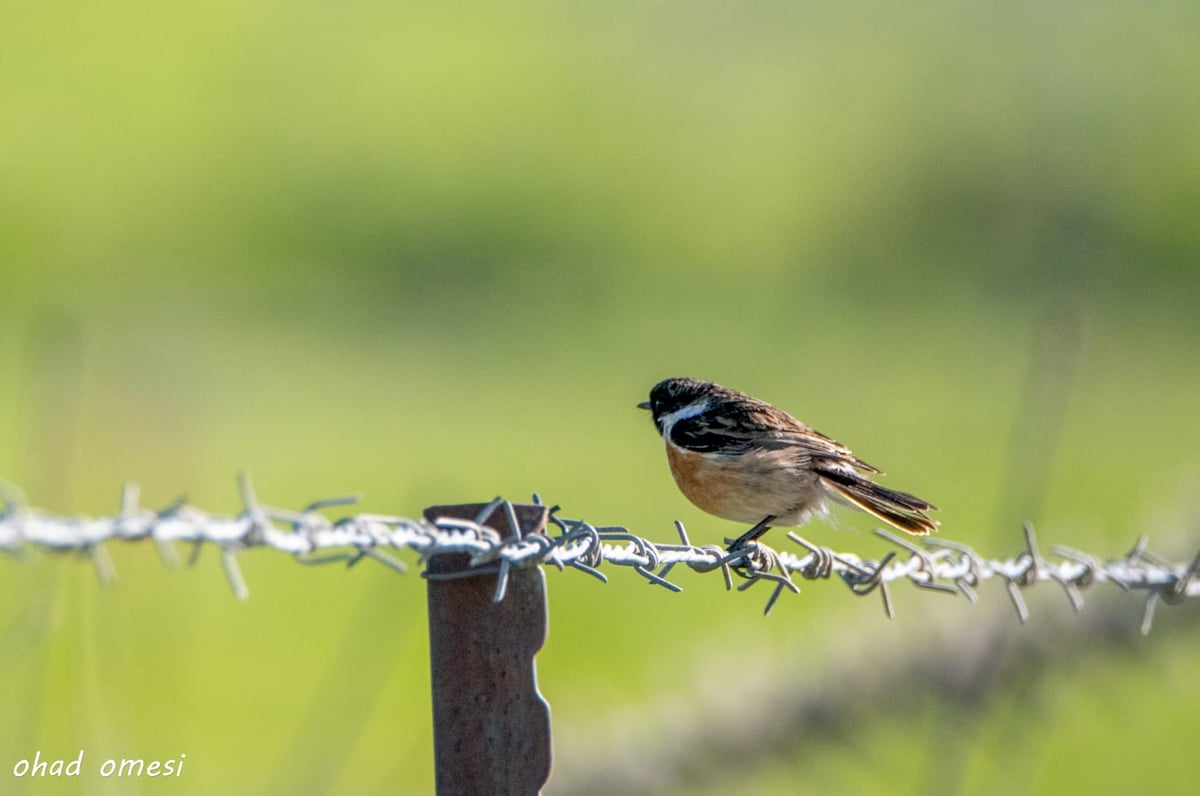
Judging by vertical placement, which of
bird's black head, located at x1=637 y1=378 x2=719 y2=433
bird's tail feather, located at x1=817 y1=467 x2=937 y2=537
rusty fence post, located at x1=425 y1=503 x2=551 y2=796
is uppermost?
bird's black head, located at x1=637 y1=378 x2=719 y2=433

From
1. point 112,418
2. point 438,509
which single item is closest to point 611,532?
point 438,509

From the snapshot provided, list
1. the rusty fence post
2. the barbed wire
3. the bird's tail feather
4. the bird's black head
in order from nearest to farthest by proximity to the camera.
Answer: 1. the barbed wire
2. the rusty fence post
3. the bird's tail feather
4. the bird's black head

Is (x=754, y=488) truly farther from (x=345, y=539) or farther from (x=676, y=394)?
(x=345, y=539)

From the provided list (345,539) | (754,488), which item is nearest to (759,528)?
(754,488)

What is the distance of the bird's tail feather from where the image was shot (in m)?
5.12

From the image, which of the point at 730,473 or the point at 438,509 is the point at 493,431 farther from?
the point at 438,509

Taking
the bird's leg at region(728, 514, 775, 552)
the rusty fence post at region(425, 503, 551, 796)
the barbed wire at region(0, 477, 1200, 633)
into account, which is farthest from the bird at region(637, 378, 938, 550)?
the rusty fence post at region(425, 503, 551, 796)

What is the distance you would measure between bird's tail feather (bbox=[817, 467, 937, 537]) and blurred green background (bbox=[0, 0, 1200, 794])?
21.5 inches

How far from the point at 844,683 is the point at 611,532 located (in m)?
3.95

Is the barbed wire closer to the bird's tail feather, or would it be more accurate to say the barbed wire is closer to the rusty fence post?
the rusty fence post

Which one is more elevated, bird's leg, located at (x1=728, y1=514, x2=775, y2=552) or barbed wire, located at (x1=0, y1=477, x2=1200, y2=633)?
barbed wire, located at (x1=0, y1=477, x2=1200, y2=633)

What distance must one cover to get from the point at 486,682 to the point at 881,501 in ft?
9.34

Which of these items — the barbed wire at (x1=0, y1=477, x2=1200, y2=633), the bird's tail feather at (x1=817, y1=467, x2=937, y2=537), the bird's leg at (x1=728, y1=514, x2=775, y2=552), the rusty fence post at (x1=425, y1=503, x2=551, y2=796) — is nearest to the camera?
the barbed wire at (x1=0, y1=477, x2=1200, y2=633)

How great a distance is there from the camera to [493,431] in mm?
21344
